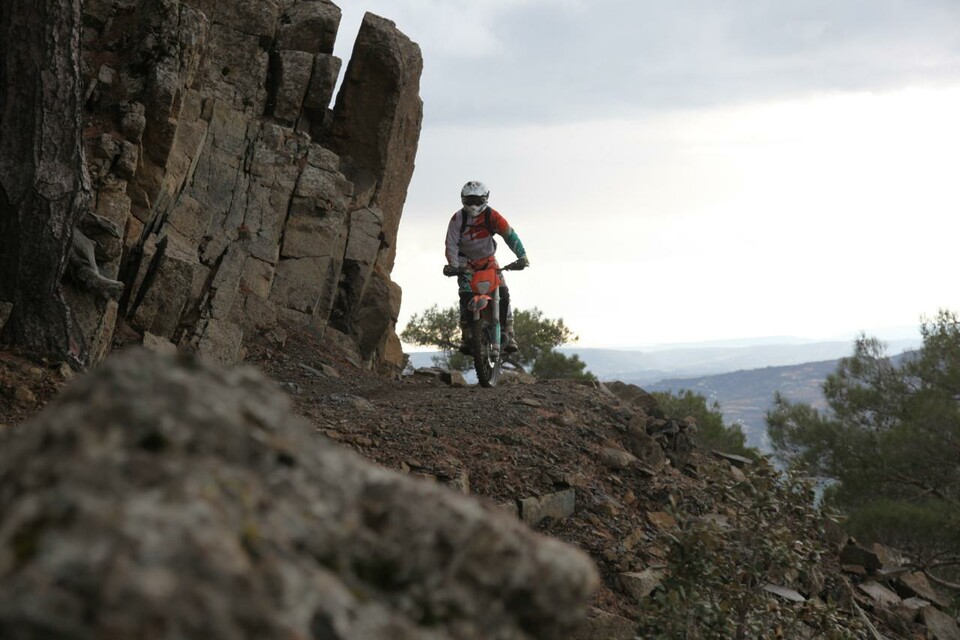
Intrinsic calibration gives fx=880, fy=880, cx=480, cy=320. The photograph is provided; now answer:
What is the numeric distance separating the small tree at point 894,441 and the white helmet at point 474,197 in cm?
810

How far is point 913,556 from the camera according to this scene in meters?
14.6

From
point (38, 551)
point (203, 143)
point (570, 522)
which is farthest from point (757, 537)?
point (203, 143)

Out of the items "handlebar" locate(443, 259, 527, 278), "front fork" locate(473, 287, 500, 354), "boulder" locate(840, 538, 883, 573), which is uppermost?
"handlebar" locate(443, 259, 527, 278)

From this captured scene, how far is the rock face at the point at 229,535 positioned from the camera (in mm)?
1245

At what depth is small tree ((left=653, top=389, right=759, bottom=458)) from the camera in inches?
1021

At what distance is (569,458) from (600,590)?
2.05 metres

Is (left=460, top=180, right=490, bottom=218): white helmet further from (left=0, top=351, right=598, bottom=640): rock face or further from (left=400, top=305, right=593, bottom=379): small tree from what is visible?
(left=400, top=305, right=593, bottom=379): small tree

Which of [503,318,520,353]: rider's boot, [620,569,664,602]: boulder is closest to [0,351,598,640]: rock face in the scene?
[620,569,664,602]: boulder

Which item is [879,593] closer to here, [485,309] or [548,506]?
[548,506]

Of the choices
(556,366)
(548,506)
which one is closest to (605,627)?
(548,506)

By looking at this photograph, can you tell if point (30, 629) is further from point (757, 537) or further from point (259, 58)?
point (259, 58)

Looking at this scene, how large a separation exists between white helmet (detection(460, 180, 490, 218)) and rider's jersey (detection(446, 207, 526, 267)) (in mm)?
88

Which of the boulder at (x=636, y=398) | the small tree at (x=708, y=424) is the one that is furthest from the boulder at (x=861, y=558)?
the small tree at (x=708, y=424)

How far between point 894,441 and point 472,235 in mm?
11784
